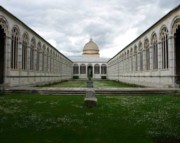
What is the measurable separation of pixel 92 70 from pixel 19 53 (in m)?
50.4

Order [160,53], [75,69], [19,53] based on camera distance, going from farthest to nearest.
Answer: [75,69], [19,53], [160,53]

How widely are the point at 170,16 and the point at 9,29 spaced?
44.2ft

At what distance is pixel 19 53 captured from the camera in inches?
877

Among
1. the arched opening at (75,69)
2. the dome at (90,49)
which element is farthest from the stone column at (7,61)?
the dome at (90,49)

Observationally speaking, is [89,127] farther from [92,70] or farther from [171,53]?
[92,70]

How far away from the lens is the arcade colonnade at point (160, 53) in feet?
64.1

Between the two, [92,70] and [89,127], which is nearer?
[89,127]

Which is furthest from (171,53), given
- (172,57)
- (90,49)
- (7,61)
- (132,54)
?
(90,49)

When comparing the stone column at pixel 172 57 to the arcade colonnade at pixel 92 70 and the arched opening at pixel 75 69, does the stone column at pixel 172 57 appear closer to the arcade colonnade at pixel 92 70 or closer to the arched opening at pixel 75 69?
the arcade colonnade at pixel 92 70

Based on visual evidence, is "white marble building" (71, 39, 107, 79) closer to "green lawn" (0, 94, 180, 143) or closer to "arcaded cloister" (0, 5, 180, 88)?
"arcaded cloister" (0, 5, 180, 88)

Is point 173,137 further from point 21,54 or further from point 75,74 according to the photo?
point 75,74

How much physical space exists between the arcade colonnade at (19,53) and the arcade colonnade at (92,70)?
3963 cm

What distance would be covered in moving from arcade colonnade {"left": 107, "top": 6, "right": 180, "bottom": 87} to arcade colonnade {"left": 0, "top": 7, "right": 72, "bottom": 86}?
12.9m

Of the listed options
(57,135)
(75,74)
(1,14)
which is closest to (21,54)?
(1,14)
